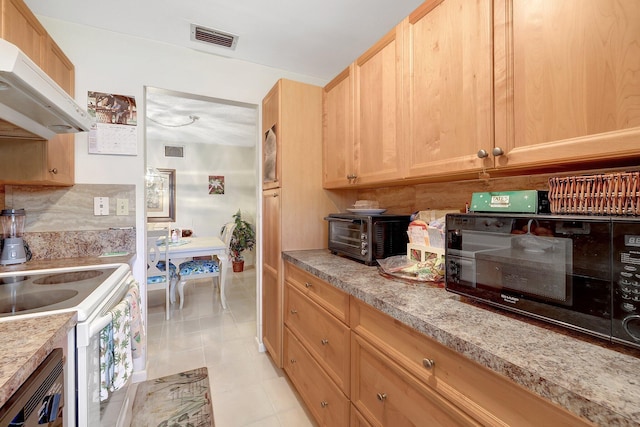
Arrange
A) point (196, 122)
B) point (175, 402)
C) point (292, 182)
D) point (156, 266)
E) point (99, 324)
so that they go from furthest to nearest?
1. point (196, 122)
2. point (156, 266)
3. point (292, 182)
4. point (175, 402)
5. point (99, 324)

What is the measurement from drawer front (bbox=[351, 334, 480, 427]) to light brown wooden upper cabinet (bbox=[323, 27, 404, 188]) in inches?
33.3

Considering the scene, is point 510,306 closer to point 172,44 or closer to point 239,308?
point 172,44

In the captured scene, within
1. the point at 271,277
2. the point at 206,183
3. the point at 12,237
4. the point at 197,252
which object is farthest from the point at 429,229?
the point at 206,183

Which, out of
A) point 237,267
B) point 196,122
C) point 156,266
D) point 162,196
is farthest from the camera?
point 237,267

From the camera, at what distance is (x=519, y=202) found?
816 mm

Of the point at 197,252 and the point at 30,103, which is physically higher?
the point at 30,103

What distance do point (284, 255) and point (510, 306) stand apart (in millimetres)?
1347

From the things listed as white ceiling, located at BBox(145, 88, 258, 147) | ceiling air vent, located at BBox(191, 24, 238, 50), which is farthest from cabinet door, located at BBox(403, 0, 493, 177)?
white ceiling, located at BBox(145, 88, 258, 147)

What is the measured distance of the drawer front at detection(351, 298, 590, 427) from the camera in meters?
0.54

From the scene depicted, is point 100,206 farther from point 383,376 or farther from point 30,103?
point 383,376

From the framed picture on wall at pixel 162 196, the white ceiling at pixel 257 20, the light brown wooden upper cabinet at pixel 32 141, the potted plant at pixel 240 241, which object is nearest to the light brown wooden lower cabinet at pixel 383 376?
the light brown wooden upper cabinet at pixel 32 141

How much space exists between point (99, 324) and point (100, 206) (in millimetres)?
1233

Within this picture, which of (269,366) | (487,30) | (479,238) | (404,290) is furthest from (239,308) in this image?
(487,30)

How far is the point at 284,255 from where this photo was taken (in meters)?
1.86
